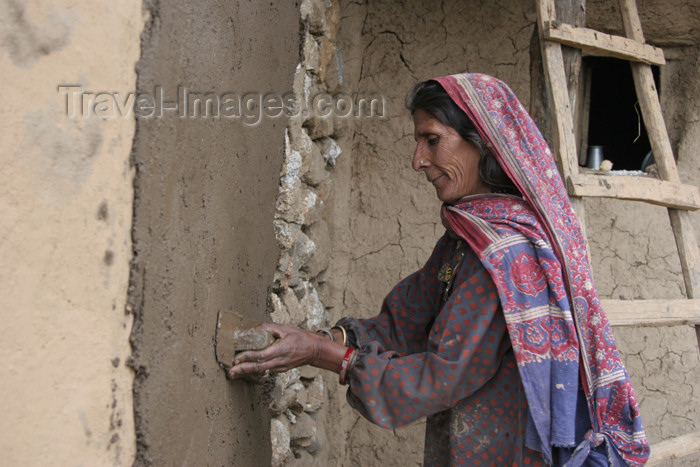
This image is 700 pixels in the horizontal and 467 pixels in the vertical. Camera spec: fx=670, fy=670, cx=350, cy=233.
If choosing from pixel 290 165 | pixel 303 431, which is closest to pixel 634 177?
pixel 290 165

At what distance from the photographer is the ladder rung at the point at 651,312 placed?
87.9 inches

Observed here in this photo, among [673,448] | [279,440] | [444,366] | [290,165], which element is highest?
[290,165]

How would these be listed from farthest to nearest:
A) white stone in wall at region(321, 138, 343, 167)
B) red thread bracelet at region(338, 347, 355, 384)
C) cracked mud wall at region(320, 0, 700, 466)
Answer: cracked mud wall at region(320, 0, 700, 466) → white stone in wall at region(321, 138, 343, 167) → red thread bracelet at region(338, 347, 355, 384)

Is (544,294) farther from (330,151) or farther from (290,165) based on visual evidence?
(330,151)

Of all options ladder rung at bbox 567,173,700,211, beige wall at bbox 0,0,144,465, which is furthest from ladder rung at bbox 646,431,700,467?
beige wall at bbox 0,0,144,465

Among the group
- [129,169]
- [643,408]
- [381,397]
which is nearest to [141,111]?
[129,169]

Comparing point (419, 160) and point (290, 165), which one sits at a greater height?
point (290, 165)

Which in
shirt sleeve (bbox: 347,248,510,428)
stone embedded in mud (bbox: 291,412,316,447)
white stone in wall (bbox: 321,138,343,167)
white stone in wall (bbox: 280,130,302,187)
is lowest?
stone embedded in mud (bbox: 291,412,316,447)

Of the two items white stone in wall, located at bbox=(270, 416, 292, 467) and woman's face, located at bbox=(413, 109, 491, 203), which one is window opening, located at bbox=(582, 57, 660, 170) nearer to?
woman's face, located at bbox=(413, 109, 491, 203)

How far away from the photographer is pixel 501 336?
1576 mm

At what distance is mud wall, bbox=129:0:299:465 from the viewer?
116 centimetres

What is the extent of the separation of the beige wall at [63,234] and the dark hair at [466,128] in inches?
31.9

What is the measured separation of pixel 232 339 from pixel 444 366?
50 centimetres

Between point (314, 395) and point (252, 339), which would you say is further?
point (314, 395)
